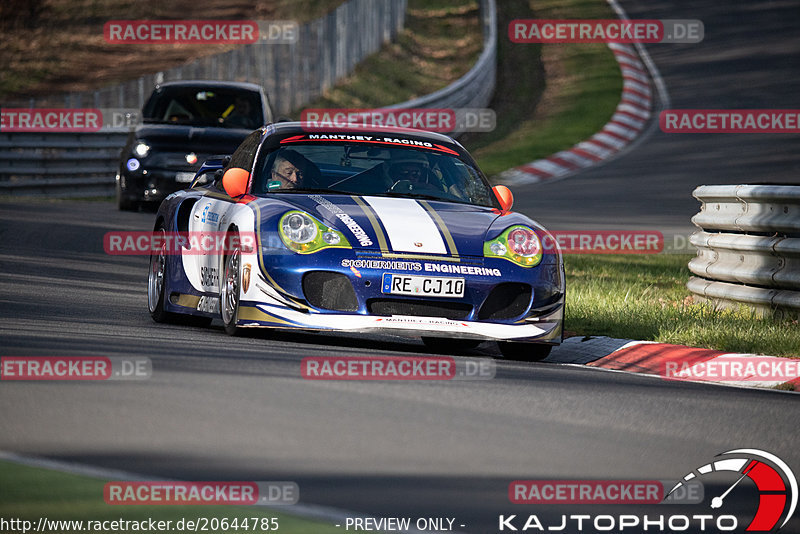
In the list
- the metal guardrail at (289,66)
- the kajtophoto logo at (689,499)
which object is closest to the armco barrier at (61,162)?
the metal guardrail at (289,66)

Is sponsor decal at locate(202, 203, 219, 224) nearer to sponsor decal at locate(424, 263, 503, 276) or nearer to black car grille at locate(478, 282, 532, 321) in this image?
sponsor decal at locate(424, 263, 503, 276)

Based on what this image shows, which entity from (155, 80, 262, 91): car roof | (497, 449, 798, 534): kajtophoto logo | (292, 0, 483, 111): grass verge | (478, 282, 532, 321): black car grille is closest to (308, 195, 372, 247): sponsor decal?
(478, 282, 532, 321): black car grille

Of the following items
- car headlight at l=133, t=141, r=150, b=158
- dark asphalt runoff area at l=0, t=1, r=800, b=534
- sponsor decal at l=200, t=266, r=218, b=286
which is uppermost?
car headlight at l=133, t=141, r=150, b=158

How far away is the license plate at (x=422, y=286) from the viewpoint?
8.04 meters

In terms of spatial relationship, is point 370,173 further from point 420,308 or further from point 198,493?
point 198,493

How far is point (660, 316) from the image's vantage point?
32.6 feet

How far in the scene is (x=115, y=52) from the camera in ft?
141

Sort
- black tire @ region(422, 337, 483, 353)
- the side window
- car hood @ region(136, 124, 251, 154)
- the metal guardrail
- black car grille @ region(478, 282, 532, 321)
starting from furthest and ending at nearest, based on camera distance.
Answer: the metal guardrail → car hood @ region(136, 124, 251, 154) → the side window → black tire @ region(422, 337, 483, 353) → black car grille @ region(478, 282, 532, 321)

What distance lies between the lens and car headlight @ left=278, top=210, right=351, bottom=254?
8.11m

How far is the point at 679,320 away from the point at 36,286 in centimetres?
447

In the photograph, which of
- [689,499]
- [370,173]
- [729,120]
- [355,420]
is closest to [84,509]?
[355,420]

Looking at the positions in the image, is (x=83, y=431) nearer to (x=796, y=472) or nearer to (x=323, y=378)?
(x=323, y=378)

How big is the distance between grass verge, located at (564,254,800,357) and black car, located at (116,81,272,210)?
5423 mm

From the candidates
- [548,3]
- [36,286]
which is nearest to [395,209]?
[36,286]
